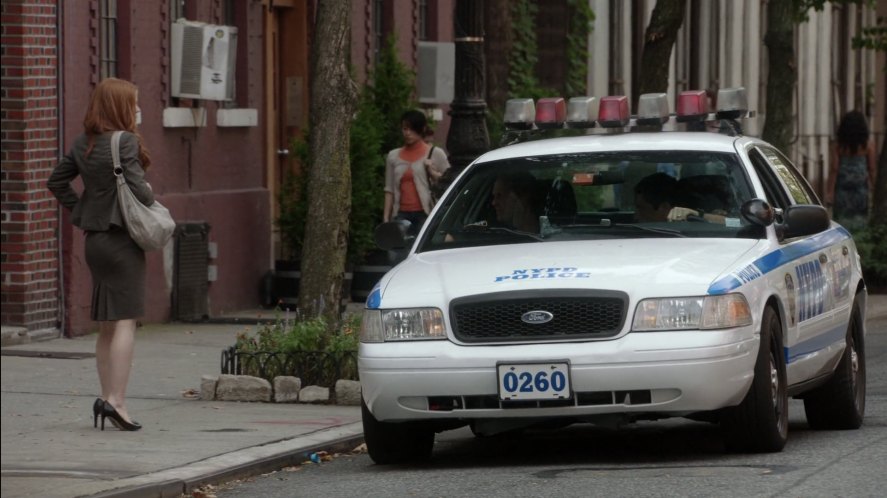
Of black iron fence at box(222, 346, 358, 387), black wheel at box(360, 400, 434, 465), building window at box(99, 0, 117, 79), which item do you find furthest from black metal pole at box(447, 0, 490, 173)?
black wheel at box(360, 400, 434, 465)

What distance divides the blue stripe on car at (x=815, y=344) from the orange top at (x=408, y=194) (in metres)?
7.58

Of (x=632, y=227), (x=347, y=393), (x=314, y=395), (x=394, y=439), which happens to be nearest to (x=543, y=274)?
(x=632, y=227)

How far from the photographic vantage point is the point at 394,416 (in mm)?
9383

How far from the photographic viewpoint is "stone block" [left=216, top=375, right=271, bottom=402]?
1230 cm

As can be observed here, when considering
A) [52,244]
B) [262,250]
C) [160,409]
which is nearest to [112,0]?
[52,244]

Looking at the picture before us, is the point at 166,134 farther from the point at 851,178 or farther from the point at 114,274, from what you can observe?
the point at 851,178

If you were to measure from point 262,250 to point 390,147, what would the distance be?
2.04 m

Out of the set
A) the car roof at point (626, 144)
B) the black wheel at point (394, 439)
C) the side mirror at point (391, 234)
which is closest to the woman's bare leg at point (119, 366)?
the side mirror at point (391, 234)

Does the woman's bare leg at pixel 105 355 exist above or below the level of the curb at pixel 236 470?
above

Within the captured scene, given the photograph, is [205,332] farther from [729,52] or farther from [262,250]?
[729,52]

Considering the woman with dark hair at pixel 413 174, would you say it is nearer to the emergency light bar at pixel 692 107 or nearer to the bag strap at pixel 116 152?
the emergency light bar at pixel 692 107

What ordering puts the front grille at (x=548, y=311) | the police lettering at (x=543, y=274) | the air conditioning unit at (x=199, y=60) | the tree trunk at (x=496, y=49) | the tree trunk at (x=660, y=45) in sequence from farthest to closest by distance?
1. the tree trunk at (x=496, y=49)
2. the tree trunk at (x=660, y=45)
3. the air conditioning unit at (x=199, y=60)
4. the police lettering at (x=543, y=274)
5. the front grille at (x=548, y=311)

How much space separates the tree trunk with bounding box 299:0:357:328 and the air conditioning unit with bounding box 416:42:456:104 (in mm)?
10598

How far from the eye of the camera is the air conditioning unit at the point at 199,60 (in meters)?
17.8
